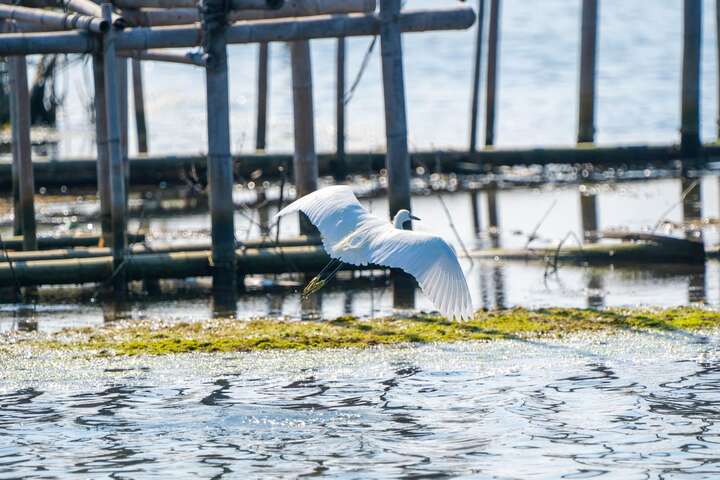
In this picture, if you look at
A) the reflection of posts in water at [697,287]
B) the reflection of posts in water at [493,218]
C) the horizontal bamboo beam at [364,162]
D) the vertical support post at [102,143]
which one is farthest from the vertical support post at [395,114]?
the horizontal bamboo beam at [364,162]

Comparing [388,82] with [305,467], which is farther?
[388,82]

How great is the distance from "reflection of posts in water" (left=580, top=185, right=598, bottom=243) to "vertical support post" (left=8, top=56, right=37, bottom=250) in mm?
7445

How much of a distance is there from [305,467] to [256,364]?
285 centimetres

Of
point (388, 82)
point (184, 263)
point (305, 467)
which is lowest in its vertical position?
point (305, 467)

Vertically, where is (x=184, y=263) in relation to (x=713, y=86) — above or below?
below

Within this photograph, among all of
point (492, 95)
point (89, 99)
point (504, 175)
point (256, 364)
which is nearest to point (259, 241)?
point (256, 364)

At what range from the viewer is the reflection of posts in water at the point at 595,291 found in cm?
1496

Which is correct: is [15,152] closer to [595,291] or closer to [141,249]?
[141,249]

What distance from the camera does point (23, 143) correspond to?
18.2 m

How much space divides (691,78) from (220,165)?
49.1 feet

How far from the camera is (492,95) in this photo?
98.1 ft

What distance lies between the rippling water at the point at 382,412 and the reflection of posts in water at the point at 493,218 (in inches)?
294

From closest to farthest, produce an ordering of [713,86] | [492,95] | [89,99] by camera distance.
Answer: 1. [492,95]
2. [89,99]
3. [713,86]

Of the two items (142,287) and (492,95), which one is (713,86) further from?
(142,287)
